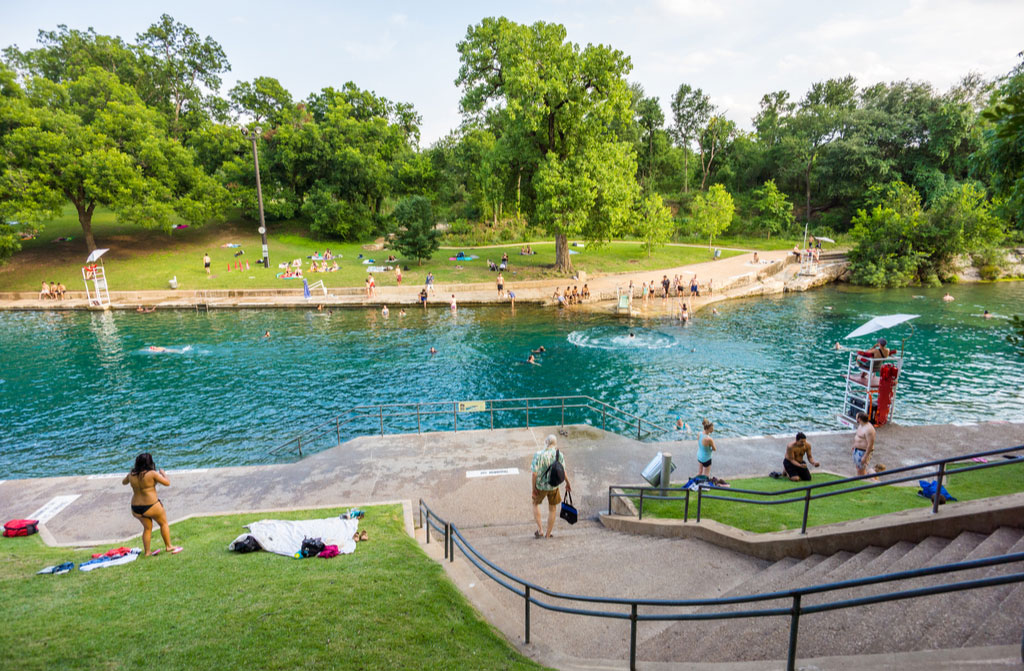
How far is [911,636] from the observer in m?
4.44

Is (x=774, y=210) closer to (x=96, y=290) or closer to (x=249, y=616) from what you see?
(x=96, y=290)

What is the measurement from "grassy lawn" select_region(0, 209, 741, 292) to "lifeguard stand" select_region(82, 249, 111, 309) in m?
0.91

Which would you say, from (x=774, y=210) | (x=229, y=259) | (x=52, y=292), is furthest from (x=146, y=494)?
(x=774, y=210)

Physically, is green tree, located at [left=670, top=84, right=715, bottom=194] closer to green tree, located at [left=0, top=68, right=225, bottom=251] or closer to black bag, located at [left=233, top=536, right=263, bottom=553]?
green tree, located at [left=0, top=68, right=225, bottom=251]

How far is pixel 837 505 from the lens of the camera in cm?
909

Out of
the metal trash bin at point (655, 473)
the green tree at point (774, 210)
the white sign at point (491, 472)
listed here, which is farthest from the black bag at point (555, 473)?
the green tree at point (774, 210)

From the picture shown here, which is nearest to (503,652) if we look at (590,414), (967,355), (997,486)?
(997,486)

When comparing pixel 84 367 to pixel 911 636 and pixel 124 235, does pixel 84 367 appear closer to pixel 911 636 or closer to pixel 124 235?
pixel 911 636

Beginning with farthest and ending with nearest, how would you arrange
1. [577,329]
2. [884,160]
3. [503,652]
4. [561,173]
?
[884,160], [561,173], [577,329], [503,652]

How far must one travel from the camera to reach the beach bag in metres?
10.2

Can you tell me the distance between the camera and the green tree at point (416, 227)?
43.2m

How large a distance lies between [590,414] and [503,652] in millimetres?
14156

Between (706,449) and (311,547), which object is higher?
(706,449)

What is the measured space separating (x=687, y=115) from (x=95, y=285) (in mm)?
73281
